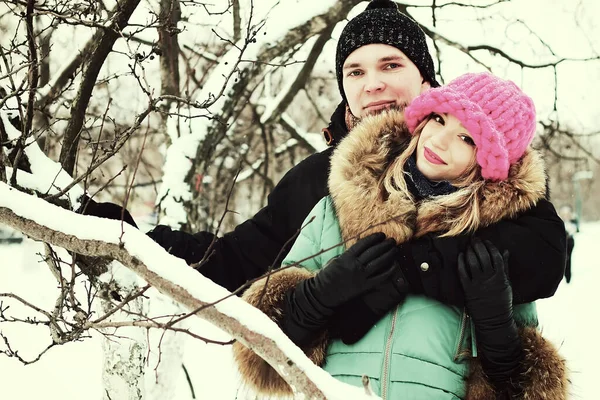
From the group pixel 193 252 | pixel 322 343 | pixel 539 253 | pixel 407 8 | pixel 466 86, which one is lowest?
pixel 322 343

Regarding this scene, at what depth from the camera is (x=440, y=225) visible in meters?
1.81

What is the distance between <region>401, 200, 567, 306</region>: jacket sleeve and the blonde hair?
0.13 ft

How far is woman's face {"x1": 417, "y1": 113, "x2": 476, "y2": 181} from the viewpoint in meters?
1.85

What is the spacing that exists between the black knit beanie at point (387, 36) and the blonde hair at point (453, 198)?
0.69 meters

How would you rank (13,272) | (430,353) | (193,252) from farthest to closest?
(13,272), (193,252), (430,353)

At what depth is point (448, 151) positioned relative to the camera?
185 centimetres

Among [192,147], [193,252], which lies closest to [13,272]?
[192,147]

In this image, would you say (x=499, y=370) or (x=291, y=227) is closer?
(x=499, y=370)

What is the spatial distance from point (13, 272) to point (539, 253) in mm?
12450

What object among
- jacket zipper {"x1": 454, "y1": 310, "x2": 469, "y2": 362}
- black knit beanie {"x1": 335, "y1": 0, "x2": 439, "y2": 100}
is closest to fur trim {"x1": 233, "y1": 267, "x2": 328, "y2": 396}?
jacket zipper {"x1": 454, "y1": 310, "x2": 469, "y2": 362}

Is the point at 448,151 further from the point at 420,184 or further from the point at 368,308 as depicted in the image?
the point at 368,308

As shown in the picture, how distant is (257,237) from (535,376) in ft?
3.83

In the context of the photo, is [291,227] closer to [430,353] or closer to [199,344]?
[430,353]

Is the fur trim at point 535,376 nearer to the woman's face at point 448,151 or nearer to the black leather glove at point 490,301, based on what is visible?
the black leather glove at point 490,301
